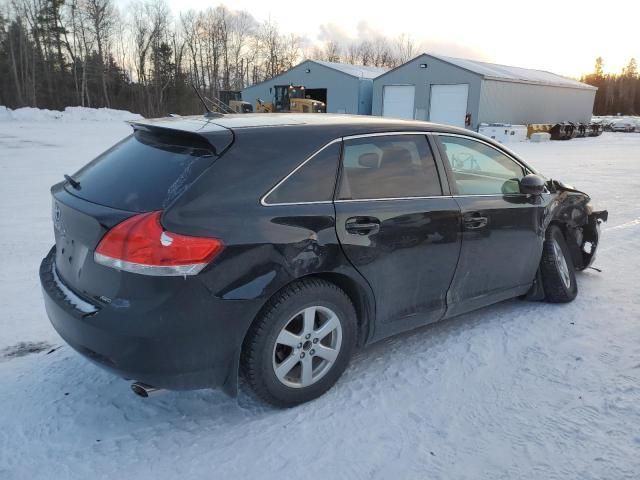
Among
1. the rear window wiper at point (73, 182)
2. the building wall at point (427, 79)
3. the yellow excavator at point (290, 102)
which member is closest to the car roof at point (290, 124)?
the rear window wiper at point (73, 182)

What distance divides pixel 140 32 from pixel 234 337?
64.2 meters

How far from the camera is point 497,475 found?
248 cm

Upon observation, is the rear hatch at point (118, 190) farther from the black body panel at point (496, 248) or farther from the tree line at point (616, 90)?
the tree line at point (616, 90)

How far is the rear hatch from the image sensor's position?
2547mm

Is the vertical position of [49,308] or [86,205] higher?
[86,205]

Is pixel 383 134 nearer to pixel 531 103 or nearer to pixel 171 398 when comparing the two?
pixel 171 398

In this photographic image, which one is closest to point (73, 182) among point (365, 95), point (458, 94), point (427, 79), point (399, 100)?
point (458, 94)

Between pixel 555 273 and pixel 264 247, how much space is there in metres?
2.97

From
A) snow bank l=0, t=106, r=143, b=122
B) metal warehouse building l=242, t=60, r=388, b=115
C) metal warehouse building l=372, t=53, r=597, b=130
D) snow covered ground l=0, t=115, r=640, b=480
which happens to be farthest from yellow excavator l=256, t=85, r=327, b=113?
snow covered ground l=0, t=115, r=640, b=480

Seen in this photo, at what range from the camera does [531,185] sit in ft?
13.2

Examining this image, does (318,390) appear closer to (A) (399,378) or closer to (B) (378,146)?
(A) (399,378)

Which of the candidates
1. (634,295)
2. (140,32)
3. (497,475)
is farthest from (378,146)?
(140,32)

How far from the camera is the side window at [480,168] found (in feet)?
12.4

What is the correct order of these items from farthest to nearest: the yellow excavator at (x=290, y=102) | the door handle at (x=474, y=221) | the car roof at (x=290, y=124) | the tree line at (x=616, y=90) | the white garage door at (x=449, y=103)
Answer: the tree line at (x=616, y=90), the white garage door at (x=449, y=103), the yellow excavator at (x=290, y=102), the door handle at (x=474, y=221), the car roof at (x=290, y=124)
